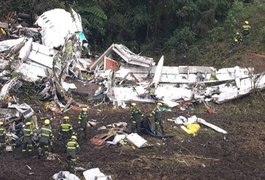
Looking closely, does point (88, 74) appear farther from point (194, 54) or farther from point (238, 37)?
point (238, 37)

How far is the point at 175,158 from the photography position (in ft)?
51.3

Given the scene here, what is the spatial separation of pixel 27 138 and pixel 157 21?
13.5 meters

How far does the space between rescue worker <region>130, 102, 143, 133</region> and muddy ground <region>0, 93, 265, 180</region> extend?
0.38 metres

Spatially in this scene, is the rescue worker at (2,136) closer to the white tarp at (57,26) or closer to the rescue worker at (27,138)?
the rescue worker at (27,138)

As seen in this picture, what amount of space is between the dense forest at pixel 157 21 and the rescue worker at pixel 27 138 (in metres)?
11.1

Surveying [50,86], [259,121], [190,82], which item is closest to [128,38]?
[190,82]

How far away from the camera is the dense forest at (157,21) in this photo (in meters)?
25.6

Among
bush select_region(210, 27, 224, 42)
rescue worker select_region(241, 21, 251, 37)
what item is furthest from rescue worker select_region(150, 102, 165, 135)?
bush select_region(210, 27, 224, 42)

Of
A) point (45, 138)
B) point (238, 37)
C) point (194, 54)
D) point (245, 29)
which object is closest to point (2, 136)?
point (45, 138)

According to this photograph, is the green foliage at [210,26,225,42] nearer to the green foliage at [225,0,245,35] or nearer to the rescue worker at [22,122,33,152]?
the green foliage at [225,0,245,35]

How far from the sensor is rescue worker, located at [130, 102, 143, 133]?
1673cm

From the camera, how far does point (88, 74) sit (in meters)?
22.1

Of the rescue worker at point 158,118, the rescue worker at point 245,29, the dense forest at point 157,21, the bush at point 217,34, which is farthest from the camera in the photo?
the bush at point 217,34

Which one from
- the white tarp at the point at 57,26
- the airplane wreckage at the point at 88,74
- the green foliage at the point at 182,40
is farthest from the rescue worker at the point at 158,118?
the green foliage at the point at 182,40
